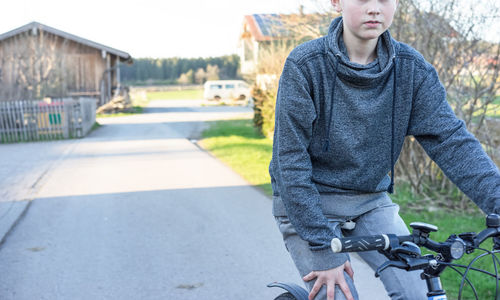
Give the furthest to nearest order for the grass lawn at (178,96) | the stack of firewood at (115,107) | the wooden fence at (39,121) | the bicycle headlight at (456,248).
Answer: the grass lawn at (178,96), the stack of firewood at (115,107), the wooden fence at (39,121), the bicycle headlight at (456,248)

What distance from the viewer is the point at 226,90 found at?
162ft

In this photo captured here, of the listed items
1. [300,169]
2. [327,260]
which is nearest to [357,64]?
[300,169]

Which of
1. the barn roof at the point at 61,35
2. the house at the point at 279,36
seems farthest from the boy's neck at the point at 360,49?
the barn roof at the point at 61,35

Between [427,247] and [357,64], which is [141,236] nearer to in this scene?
[357,64]

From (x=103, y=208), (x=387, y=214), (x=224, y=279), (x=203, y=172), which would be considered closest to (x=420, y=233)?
(x=387, y=214)

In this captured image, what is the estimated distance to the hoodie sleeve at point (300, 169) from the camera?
7.64 feet

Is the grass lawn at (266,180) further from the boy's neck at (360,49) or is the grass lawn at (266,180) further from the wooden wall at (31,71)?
the wooden wall at (31,71)

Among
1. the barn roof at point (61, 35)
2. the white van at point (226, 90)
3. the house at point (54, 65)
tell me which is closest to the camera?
the house at point (54, 65)

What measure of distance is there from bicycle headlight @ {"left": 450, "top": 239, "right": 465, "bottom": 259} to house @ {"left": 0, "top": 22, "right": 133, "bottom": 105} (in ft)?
72.6

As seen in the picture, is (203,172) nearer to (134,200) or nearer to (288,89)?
(134,200)

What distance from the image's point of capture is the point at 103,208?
8.41 meters

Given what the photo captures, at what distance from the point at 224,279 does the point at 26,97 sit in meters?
19.4

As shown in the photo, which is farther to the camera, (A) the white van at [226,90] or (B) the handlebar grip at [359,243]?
(A) the white van at [226,90]

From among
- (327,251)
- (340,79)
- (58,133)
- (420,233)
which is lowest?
(58,133)
